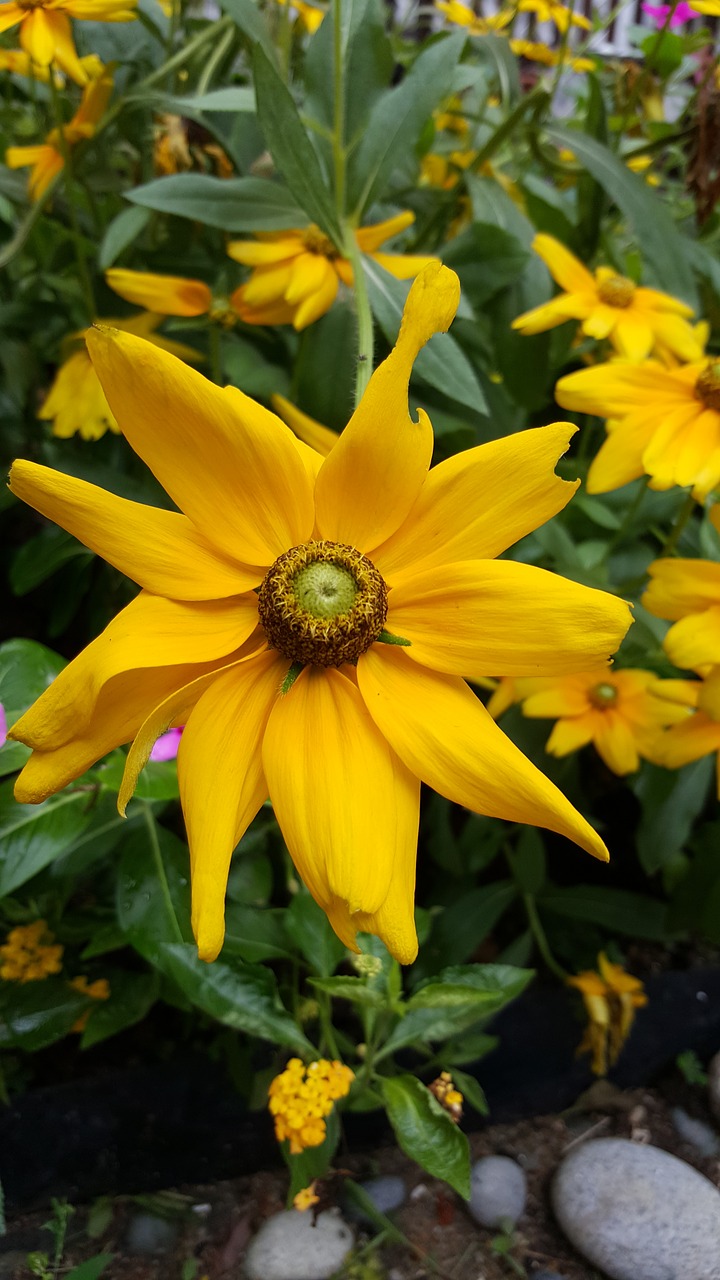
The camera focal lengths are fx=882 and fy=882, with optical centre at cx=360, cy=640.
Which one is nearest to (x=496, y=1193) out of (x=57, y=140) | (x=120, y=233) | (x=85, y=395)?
(x=85, y=395)

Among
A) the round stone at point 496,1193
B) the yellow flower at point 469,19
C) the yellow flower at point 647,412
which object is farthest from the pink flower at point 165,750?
the yellow flower at point 469,19

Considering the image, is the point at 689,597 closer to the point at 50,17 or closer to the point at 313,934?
the point at 313,934

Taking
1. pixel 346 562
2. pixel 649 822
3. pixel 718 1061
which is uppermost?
pixel 346 562

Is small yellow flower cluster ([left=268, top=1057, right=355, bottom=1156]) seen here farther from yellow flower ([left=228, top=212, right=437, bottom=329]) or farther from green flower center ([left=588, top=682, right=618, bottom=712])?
yellow flower ([left=228, top=212, right=437, bottom=329])

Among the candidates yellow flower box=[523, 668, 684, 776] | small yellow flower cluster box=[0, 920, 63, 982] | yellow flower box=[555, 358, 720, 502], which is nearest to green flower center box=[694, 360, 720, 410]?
yellow flower box=[555, 358, 720, 502]

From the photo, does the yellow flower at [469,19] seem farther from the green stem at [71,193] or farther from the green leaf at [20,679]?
the green leaf at [20,679]

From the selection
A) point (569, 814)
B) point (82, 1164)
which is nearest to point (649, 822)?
point (569, 814)

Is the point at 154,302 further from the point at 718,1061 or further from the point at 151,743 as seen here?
the point at 718,1061
